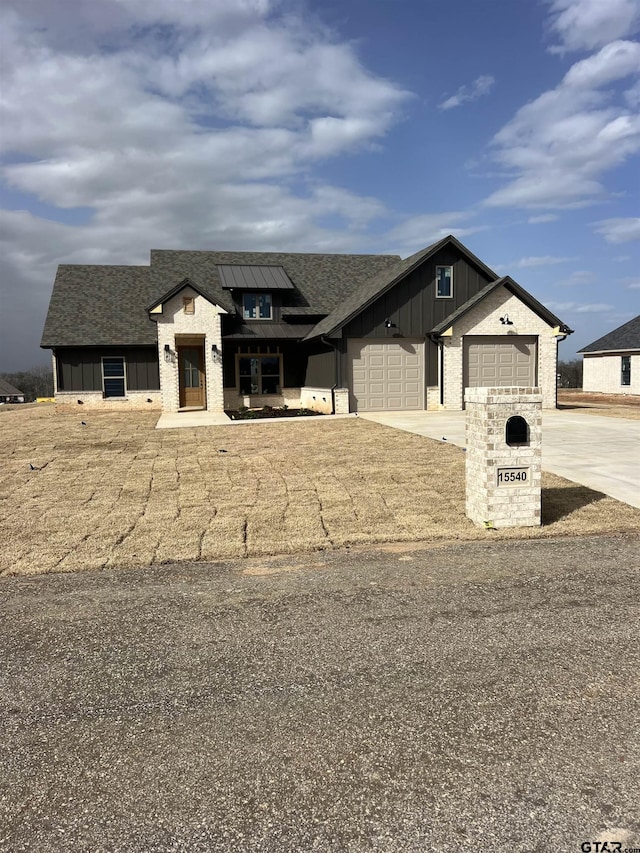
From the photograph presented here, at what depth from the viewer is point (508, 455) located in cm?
712

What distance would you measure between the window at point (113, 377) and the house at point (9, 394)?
191ft

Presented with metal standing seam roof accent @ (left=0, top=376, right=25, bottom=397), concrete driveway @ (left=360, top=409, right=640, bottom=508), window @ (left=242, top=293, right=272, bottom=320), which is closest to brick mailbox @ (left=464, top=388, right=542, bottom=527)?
concrete driveway @ (left=360, top=409, right=640, bottom=508)

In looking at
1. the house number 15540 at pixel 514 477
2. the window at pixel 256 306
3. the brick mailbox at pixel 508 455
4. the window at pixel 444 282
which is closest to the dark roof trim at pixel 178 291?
the window at pixel 256 306

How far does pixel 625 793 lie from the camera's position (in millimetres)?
2627

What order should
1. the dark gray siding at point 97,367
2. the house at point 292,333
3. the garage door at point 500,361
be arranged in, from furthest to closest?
the dark gray siding at point 97,367 < the garage door at point 500,361 < the house at point 292,333

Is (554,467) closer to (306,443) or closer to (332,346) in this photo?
(306,443)

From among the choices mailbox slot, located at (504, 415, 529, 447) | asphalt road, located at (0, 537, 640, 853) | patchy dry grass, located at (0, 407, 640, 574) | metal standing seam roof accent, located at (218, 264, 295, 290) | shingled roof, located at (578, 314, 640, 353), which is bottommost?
asphalt road, located at (0, 537, 640, 853)

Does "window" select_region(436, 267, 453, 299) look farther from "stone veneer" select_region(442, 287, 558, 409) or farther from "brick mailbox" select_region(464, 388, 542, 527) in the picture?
"brick mailbox" select_region(464, 388, 542, 527)

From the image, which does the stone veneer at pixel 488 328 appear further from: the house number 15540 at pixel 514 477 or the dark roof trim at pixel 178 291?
the house number 15540 at pixel 514 477

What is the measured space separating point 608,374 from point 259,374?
73.3ft

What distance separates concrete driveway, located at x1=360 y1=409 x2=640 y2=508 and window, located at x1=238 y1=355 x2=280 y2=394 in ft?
21.3

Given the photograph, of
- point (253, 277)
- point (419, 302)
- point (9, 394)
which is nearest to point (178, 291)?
point (253, 277)

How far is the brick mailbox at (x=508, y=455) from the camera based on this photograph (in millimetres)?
7074

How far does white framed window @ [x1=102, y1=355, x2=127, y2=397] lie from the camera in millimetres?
24781
